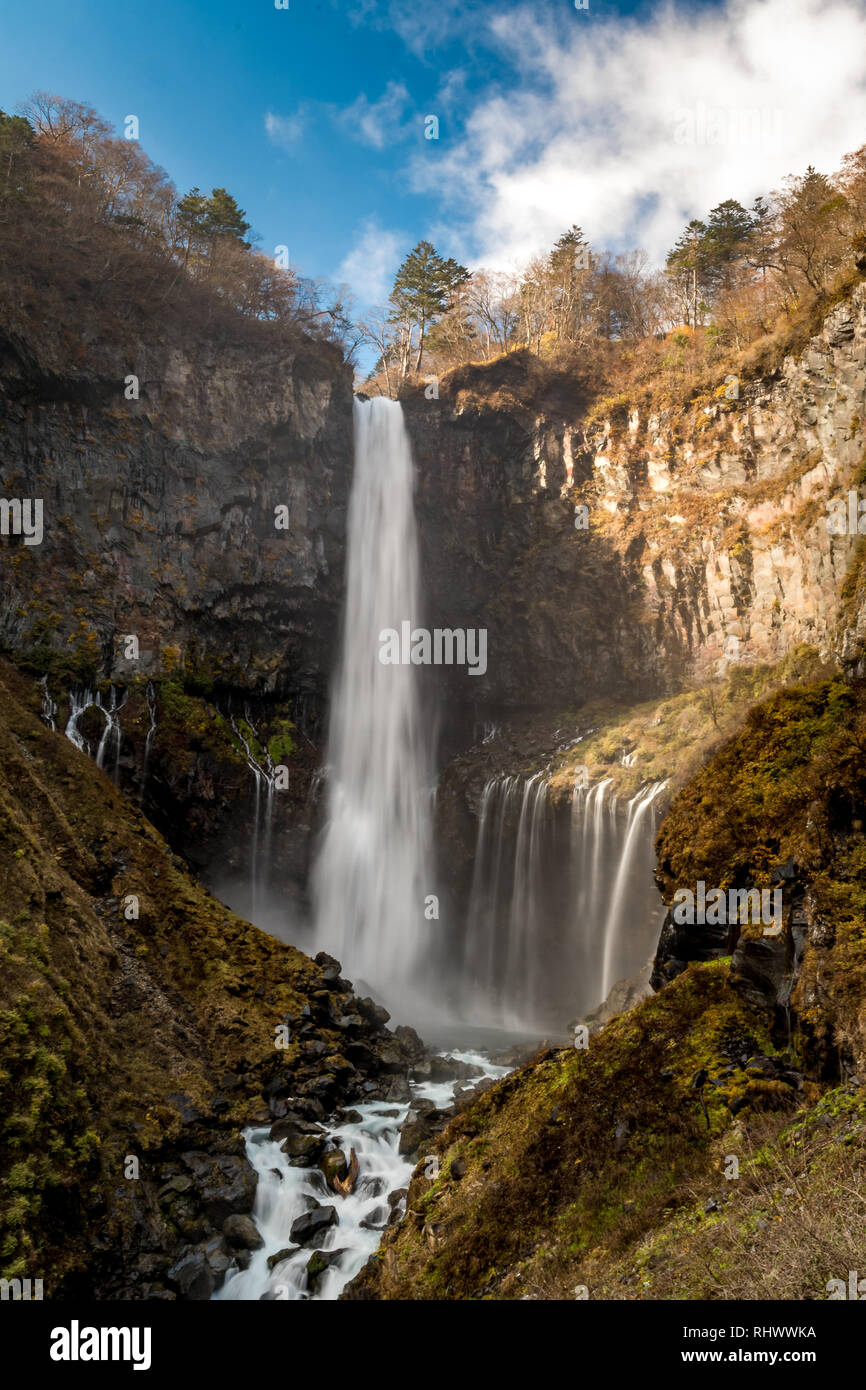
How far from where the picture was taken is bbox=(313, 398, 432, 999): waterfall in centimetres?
3119

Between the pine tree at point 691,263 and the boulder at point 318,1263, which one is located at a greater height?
the pine tree at point 691,263

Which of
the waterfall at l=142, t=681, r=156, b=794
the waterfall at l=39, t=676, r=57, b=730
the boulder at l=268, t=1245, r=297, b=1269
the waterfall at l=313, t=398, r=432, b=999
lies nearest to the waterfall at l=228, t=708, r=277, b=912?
the waterfall at l=313, t=398, r=432, b=999

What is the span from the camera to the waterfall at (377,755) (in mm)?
31188

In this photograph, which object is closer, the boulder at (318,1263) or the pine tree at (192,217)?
the boulder at (318,1263)

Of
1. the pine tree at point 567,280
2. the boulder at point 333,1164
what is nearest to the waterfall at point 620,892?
the boulder at point 333,1164

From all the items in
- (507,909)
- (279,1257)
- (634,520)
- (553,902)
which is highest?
(634,520)

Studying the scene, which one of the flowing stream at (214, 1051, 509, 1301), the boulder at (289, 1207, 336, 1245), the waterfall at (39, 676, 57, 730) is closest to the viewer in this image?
the flowing stream at (214, 1051, 509, 1301)

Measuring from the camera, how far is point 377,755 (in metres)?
34.1

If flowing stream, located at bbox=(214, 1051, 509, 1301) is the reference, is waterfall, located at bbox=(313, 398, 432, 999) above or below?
above

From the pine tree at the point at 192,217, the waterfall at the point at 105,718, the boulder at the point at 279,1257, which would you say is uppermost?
the pine tree at the point at 192,217

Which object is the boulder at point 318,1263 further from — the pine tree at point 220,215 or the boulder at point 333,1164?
the pine tree at point 220,215

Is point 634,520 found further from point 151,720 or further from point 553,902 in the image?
point 151,720

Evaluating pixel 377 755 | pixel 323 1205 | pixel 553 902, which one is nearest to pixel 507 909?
pixel 553 902

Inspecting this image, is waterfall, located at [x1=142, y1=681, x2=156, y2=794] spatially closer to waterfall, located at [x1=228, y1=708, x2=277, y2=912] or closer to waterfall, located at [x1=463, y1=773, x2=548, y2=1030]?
waterfall, located at [x1=228, y1=708, x2=277, y2=912]
